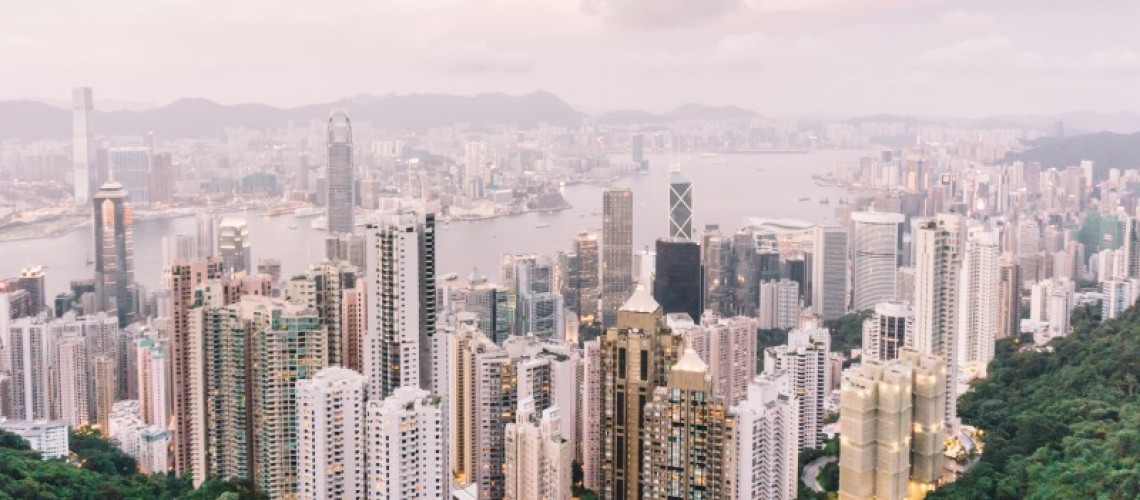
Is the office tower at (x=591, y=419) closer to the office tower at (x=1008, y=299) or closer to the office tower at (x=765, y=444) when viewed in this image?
the office tower at (x=765, y=444)

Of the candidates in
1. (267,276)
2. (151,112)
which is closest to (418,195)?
(267,276)

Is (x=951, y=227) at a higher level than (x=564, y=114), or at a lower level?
lower

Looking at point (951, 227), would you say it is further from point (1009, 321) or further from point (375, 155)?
point (375, 155)

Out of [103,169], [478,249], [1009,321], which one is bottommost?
[1009,321]

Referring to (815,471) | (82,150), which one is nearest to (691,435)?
(815,471)

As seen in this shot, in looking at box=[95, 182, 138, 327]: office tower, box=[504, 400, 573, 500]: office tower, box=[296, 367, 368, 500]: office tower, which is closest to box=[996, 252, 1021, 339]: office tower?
box=[504, 400, 573, 500]: office tower

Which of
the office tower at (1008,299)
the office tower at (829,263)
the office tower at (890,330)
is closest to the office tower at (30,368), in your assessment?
the office tower at (890,330)

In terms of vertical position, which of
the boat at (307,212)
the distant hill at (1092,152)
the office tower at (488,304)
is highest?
the distant hill at (1092,152)
